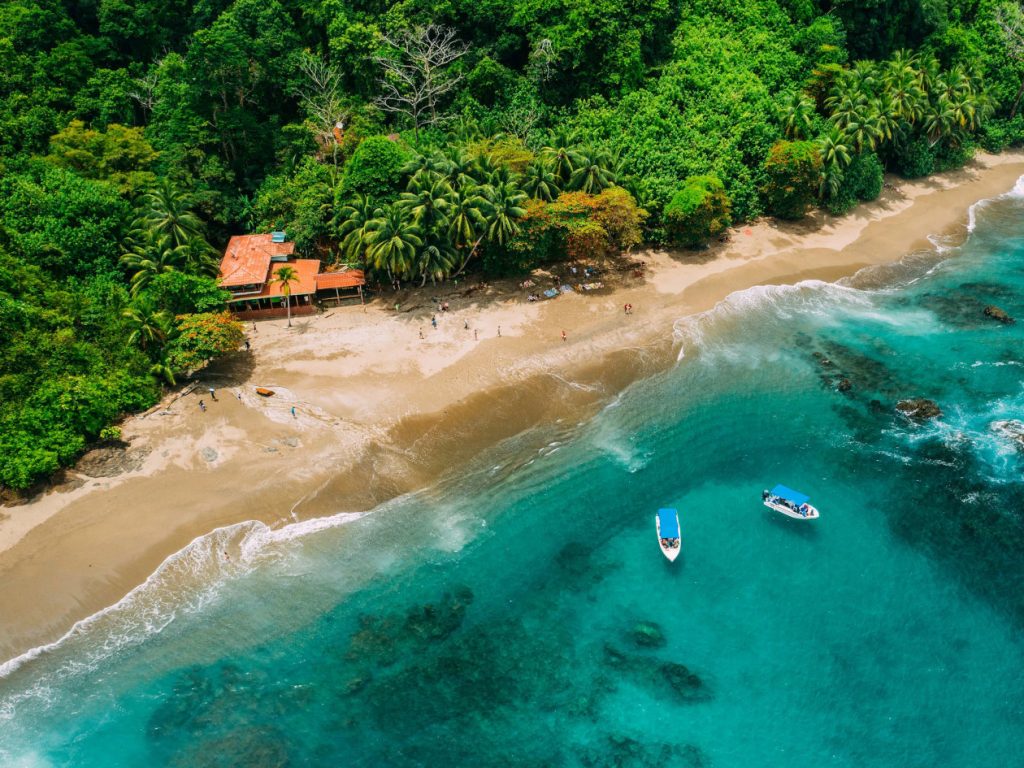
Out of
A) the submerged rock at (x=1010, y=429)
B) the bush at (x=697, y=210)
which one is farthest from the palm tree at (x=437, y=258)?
the submerged rock at (x=1010, y=429)

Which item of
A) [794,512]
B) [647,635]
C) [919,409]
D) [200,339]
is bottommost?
[647,635]

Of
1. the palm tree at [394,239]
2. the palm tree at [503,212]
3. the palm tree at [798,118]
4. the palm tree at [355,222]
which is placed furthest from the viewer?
the palm tree at [798,118]

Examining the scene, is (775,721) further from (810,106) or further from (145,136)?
(145,136)

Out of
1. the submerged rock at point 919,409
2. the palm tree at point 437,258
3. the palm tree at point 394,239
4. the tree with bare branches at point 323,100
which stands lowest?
the submerged rock at point 919,409

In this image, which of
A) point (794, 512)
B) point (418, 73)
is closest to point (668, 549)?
point (794, 512)

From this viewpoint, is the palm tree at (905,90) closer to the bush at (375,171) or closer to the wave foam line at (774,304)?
the wave foam line at (774,304)

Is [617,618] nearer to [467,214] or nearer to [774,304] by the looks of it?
[467,214]
